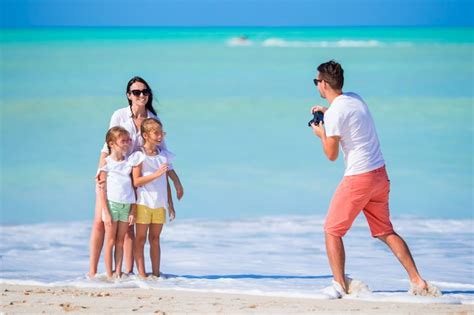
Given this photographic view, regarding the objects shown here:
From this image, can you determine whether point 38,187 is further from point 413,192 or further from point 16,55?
point 16,55

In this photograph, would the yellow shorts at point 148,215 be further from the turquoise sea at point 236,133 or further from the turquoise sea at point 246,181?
the turquoise sea at point 236,133

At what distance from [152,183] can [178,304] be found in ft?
3.62

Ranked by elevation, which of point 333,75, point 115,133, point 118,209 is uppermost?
point 333,75

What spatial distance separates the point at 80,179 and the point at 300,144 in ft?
12.8

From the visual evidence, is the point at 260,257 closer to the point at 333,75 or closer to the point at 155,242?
the point at 155,242

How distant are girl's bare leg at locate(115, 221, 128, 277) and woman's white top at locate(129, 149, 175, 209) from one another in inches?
7.4

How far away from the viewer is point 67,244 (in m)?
8.30

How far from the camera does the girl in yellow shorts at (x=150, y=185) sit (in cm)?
645

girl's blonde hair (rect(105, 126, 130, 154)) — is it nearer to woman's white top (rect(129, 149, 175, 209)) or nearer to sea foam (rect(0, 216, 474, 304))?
woman's white top (rect(129, 149, 175, 209))

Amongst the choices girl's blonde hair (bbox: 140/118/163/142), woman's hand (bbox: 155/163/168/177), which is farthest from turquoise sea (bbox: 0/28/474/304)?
girl's blonde hair (bbox: 140/118/163/142)

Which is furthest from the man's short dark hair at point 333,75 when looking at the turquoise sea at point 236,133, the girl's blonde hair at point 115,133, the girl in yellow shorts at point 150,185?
the turquoise sea at point 236,133

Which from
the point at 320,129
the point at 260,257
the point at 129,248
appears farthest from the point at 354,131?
the point at 260,257

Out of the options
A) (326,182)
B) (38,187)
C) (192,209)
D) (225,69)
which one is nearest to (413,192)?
(326,182)

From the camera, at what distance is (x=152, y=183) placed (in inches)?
257
